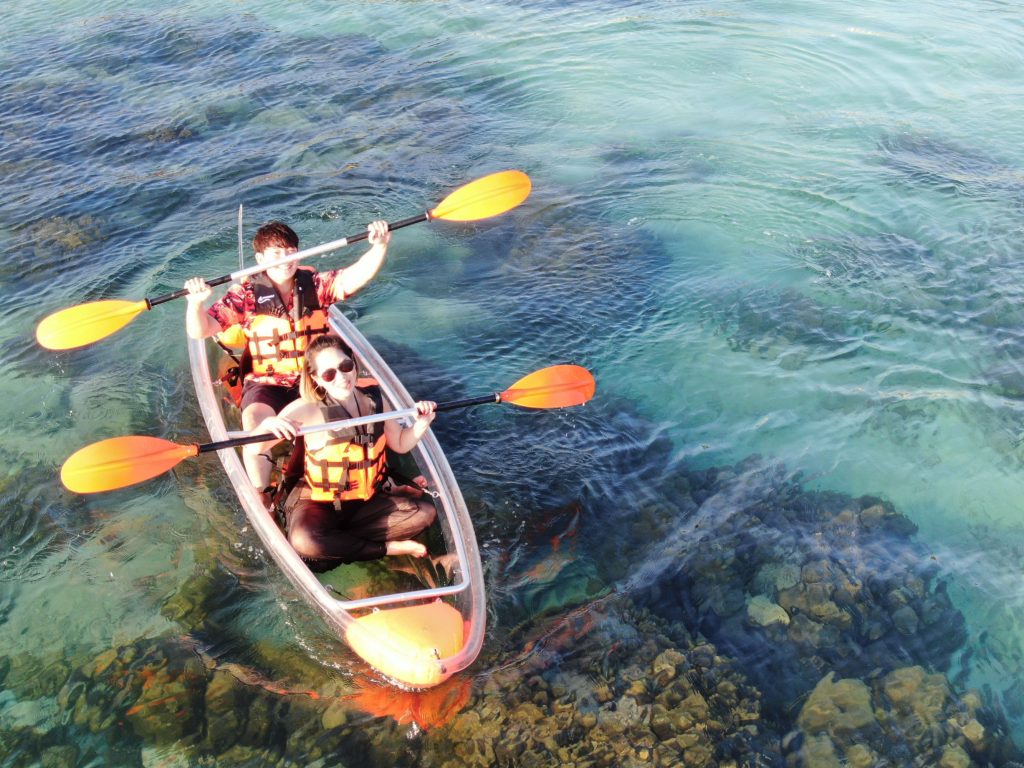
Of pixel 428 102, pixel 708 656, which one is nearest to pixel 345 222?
pixel 428 102

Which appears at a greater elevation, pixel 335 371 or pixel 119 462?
pixel 335 371

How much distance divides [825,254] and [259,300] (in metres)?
4.72

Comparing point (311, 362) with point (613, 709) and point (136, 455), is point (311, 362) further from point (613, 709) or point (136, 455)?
point (613, 709)

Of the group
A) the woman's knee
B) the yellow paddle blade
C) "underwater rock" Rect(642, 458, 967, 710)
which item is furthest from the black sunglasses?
"underwater rock" Rect(642, 458, 967, 710)

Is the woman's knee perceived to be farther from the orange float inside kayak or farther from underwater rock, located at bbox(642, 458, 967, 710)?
underwater rock, located at bbox(642, 458, 967, 710)

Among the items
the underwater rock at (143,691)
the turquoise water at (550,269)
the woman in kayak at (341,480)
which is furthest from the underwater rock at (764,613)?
the underwater rock at (143,691)

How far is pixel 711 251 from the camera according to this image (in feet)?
25.3

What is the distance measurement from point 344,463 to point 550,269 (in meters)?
3.61

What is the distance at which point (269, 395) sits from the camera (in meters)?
5.20

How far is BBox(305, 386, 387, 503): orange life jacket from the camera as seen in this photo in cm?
444

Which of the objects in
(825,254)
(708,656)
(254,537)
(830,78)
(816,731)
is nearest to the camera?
(816,731)

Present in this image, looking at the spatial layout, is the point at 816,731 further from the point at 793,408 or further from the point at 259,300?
the point at 259,300

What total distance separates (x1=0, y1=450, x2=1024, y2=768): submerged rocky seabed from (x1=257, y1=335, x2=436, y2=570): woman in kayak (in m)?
0.63

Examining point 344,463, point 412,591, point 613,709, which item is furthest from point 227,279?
point 613,709
